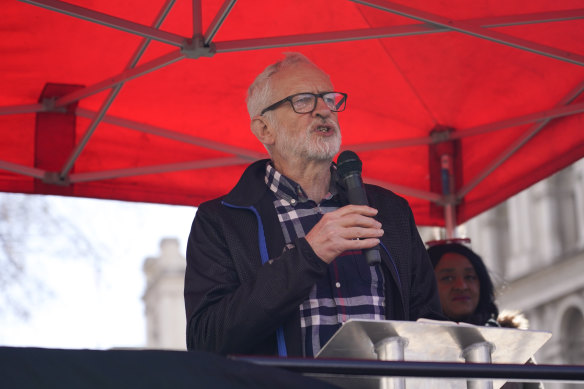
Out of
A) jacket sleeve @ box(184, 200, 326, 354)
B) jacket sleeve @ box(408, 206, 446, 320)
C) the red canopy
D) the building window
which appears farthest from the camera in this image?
the building window

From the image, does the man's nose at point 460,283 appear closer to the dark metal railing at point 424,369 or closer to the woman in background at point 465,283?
the woman in background at point 465,283

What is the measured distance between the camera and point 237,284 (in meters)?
3.20

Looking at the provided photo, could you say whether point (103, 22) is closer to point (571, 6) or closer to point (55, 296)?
point (571, 6)

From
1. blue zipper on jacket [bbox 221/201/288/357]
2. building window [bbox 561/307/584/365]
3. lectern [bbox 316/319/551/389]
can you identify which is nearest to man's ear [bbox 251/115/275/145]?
blue zipper on jacket [bbox 221/201/288/357]

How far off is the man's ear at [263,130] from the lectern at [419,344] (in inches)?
53.1

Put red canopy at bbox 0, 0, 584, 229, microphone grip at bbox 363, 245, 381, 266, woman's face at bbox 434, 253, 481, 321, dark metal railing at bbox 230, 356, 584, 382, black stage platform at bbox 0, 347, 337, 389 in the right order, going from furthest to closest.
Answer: woman's face at bbox 434, 253, 481, 321, red canopy at bbox 0, 0, 584, 229, microphone grip at bbox 363, 245, 381, 266, dark metal railing at bbox 230, 356, 584, 382, black stage platform at bbox 0, 347, 337, 389

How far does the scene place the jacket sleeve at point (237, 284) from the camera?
288 centimetres

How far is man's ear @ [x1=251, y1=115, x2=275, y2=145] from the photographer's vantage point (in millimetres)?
3648

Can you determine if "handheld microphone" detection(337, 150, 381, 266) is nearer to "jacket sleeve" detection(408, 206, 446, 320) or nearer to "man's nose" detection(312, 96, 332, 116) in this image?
"man's nose" detection(312, 96, 332, 116)

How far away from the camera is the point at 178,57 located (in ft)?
15.1

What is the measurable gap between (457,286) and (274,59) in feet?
5.79

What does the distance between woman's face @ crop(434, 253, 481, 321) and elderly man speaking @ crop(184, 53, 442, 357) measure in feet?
7.58

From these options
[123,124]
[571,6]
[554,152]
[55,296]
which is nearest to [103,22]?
[123,124]

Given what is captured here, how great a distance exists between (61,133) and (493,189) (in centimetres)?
256
